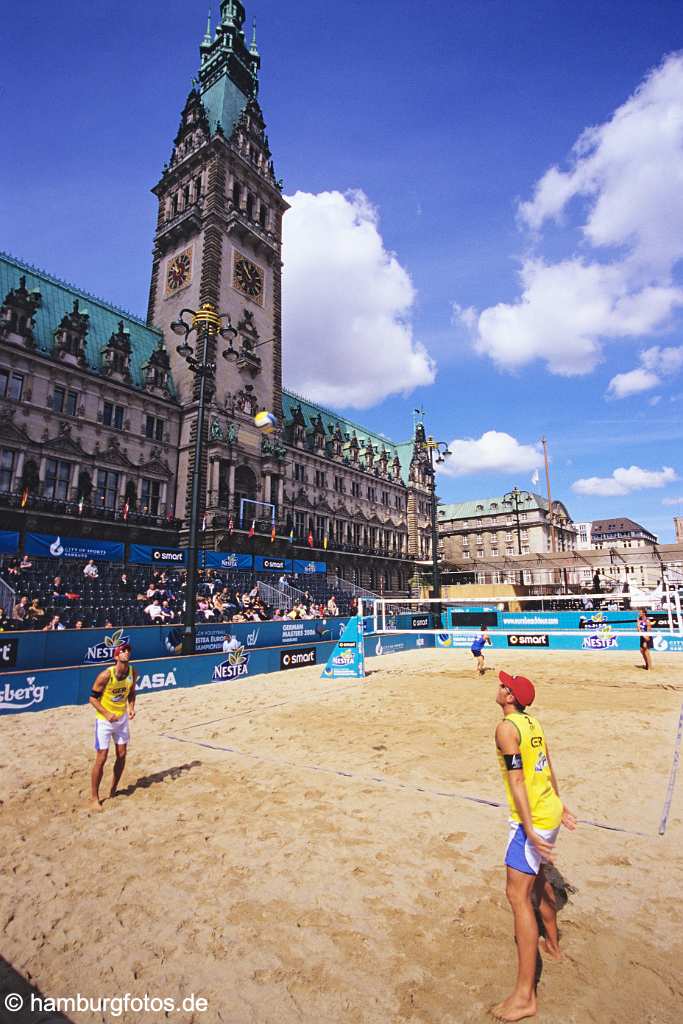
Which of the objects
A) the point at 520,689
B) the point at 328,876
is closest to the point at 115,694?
the point at 328,876

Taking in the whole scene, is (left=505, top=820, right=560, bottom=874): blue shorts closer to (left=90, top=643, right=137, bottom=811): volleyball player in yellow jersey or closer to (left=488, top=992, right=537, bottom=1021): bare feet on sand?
(left=488, top=992, right=537, bottom=1021): bare feet on sand

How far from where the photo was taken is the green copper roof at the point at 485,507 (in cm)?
8681

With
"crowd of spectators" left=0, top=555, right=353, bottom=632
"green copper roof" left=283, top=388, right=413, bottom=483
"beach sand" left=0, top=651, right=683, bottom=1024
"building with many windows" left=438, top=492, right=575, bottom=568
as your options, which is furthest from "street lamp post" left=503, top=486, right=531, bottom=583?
"beach sand" left=0, top=651, right=683, bottom=1024

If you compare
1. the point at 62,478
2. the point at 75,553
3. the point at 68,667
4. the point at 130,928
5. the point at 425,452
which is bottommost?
the point at 130,928

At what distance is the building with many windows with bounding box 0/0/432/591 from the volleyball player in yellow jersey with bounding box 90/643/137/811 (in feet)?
71.3

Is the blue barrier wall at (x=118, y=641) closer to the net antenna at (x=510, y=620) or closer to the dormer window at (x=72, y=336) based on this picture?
the net antenna at (x=510, y=620)

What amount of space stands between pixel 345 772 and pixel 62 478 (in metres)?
27.9

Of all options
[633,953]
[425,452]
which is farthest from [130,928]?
[425,452]

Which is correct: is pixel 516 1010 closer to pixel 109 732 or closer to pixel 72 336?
pixel 109 732

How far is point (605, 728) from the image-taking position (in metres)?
10.1

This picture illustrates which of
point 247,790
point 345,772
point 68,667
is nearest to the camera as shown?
point 247,790

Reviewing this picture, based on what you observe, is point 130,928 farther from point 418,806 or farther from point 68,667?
point 68,667

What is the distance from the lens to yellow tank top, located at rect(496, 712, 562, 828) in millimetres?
3490

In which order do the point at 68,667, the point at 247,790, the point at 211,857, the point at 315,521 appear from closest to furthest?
1. the point at 211,857
2. the point at 247,790
3. the point at 68,667
4. the point at 315,521
